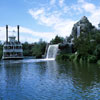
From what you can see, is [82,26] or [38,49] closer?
[38,49]

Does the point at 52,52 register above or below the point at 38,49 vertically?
below

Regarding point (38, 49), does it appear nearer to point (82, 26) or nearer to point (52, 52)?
point (52, 52)

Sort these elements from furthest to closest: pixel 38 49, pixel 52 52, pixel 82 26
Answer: pixel 82 26 < pixel 38 49 < pixel 52 52

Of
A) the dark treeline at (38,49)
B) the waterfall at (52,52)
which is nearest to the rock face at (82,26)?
the dark treeline at (38,49)

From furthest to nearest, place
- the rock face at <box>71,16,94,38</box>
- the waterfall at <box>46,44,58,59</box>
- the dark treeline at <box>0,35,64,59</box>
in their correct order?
the rock face at <box>71,16,94,38</box> < the dark treeline at <box>0,35,64,59</box> < the waterfall at <box>46,44,58,59</box>

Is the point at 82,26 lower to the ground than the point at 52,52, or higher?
higher

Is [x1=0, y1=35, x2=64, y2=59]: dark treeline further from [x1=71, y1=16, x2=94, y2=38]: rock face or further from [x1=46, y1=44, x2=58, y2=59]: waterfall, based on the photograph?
[x1=46, y1=44, x2=58, y2=59]: waterfall

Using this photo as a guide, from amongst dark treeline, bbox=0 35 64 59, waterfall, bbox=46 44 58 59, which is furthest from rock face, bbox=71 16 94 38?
waterfall, bbox=46 44 58 59

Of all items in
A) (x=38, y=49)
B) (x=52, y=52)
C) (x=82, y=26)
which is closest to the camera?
(x=52, y=52)

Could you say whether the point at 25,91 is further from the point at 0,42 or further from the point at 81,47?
the point at 0,42

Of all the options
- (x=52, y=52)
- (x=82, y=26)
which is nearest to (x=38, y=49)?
(x=52, y=52)

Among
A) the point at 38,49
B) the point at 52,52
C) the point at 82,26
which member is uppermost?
the point at 82,26

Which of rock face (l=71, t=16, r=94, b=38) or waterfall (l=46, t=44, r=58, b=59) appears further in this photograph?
rock face (l=71, t=16, r=94, b=38)

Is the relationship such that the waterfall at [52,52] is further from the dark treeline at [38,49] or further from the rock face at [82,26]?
the rock face at [82,26]
